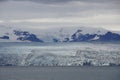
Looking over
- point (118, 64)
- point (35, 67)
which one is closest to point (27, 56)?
point (35, 67)

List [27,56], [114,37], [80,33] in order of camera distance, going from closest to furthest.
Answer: [27,56] < [114,37] < [80,33]

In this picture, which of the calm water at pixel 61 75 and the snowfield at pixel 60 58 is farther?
the snowfield at pixel 60 58

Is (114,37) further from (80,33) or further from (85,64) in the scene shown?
(85,64)

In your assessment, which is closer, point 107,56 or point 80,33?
point 107,56

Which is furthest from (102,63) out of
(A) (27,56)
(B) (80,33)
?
(B) (80,33)

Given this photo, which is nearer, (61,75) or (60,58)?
(61,75)

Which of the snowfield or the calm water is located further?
the snowfield

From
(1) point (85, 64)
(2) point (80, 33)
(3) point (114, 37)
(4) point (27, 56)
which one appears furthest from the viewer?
(2) point (80, 33)

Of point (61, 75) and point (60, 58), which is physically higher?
point (61, 75)

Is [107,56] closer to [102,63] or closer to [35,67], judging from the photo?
[102,63]
